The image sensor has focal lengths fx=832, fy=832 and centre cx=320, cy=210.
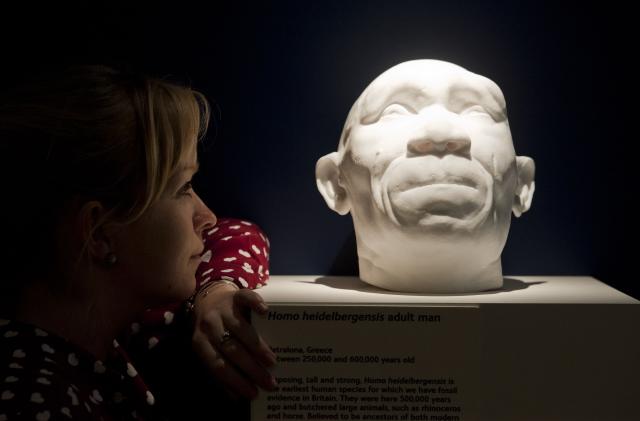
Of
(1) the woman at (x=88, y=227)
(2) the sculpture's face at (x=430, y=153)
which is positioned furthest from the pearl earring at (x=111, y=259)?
(2) the sculpture's face at (x=430, y=153)

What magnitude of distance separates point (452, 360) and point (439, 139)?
48cm

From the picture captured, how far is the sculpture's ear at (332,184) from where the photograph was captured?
1979 mm

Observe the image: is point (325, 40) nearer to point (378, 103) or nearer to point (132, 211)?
point (378, 103)

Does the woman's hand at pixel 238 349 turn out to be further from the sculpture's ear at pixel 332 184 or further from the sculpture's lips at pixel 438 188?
the sculpture's ear at pixel 332 184

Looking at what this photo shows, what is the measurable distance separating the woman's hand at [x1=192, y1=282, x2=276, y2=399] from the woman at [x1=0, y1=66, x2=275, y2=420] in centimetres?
12

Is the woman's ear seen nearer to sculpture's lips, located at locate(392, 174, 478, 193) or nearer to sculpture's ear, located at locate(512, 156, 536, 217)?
sculpture's lips, located at locate(392, 174, 478, 193)

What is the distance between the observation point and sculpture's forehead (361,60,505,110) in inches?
72.4

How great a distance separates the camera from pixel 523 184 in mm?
1975

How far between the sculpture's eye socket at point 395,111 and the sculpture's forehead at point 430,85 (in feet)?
0.07

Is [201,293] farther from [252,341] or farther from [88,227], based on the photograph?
[88,227]

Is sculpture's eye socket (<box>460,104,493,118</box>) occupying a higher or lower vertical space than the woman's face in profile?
higher

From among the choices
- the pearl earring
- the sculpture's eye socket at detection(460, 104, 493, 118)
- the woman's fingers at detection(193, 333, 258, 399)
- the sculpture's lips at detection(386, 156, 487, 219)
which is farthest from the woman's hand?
the sculpture's eye socket at detection(460, 104, 493, 118)

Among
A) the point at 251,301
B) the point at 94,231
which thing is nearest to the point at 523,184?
the point at 251,301

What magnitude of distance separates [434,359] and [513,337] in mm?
183
